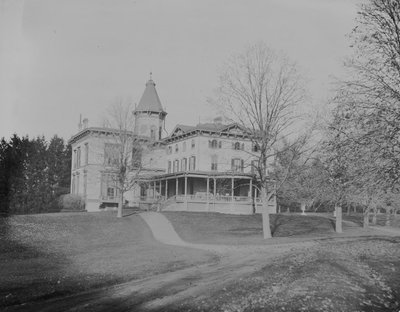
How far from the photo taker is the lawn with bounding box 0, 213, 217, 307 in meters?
14.9

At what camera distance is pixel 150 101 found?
6016cm

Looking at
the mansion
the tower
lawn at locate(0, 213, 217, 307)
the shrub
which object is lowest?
lawn at locate(0, 213, 217, 307)

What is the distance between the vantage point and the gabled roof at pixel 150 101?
59469mm

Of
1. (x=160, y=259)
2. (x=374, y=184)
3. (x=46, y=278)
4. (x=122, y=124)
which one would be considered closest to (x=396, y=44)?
(x=374, y=184)

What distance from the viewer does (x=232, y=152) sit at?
164 feet

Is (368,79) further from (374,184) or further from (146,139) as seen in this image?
(146,139)

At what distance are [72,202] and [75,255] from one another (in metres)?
30.3

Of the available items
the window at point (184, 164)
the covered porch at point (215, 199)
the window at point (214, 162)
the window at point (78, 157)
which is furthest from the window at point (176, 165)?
the window at point (78, 157)

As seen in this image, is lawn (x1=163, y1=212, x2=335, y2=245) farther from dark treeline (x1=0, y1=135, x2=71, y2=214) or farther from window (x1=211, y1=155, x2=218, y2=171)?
dark treeline (x1=0, y1=135, x2=71, y2=214)

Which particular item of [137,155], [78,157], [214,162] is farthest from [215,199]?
[78,157]

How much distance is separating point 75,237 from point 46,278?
46.2 ft

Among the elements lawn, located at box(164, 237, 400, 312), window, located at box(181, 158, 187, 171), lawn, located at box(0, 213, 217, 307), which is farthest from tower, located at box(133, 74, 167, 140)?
lawn, located at box(164, 237, 400, 312)

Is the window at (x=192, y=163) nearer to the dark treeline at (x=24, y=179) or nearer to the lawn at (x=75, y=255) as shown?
the lawn at (x=75, y=255)

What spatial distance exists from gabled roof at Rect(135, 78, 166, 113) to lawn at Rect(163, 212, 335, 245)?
75.7 feet
